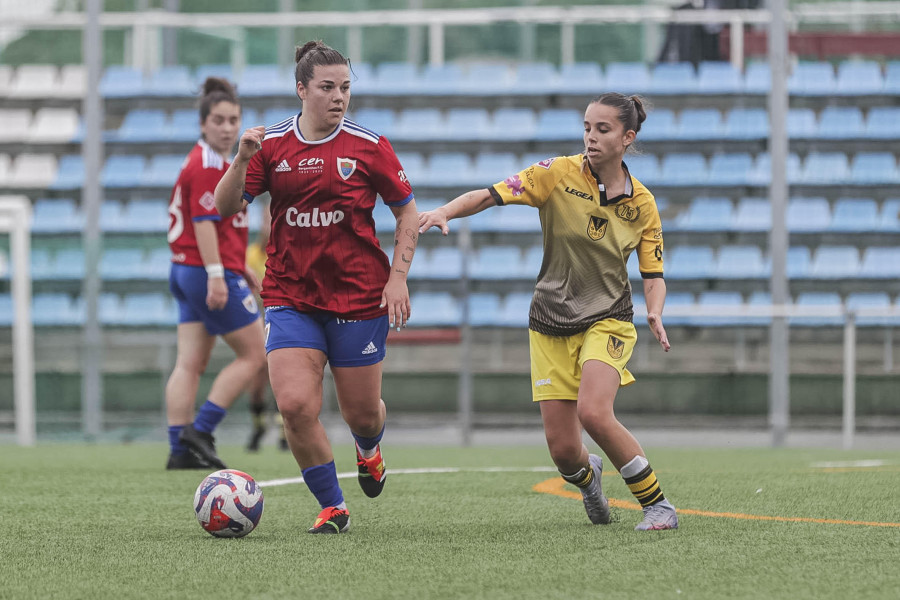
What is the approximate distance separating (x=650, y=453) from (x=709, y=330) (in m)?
1.93

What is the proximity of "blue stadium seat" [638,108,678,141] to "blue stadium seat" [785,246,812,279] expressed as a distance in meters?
2.07

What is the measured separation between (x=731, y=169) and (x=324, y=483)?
10992mm

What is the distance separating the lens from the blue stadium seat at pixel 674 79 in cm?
1499

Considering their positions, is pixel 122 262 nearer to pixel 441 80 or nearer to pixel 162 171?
pixel 162 171

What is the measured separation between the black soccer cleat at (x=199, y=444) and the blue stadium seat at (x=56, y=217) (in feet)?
27.6

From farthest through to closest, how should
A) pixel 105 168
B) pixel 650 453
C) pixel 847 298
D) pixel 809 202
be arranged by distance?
pixel 105 168
pixel 809 202
pixel 847 298
pixel 650 453

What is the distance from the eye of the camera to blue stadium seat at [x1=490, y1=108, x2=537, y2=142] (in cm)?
1503

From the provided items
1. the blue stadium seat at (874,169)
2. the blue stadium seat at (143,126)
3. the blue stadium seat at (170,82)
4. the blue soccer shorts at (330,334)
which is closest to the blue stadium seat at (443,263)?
the blue stadium seat at (143,126)

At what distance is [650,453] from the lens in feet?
32.3

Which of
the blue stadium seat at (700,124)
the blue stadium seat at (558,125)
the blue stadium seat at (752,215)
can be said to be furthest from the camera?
the blue stadium seat at (558,125)

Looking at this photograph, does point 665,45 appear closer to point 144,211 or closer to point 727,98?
point 727,98

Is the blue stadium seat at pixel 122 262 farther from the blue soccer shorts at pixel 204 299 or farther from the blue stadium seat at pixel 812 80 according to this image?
the blue stadium seat at pixel 812 80

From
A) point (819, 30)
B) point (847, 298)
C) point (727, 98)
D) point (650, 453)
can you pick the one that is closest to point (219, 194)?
point (650, 453)

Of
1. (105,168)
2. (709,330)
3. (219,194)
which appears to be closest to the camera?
(219,194)
